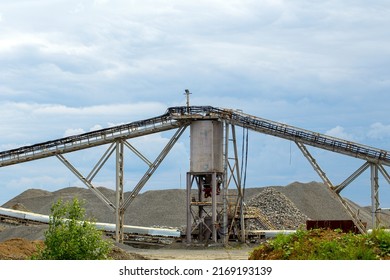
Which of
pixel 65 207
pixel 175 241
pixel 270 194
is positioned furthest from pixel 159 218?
pixel 65 207

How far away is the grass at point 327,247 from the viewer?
22234 millimetres

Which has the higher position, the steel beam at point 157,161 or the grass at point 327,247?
the steel beam at point 157,161

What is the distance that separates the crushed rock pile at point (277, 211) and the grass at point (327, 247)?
132 ft

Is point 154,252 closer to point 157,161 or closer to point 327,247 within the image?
point 157,161

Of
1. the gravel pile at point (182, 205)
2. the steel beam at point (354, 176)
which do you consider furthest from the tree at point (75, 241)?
the gravel pile at point (182, 205)

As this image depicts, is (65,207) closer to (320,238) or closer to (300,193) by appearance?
(320,238)

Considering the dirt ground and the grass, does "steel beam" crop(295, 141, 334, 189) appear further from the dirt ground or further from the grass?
the grass

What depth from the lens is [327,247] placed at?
23.2 m

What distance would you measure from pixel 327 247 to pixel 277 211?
48291mm

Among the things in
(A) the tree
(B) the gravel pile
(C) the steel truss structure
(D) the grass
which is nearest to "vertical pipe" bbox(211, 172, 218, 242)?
(C) the steel truss structure

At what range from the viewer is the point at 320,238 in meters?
24.7

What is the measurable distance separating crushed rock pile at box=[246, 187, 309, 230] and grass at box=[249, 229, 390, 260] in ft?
132

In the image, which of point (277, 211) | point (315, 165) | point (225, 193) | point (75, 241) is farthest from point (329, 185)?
point (75, 241)

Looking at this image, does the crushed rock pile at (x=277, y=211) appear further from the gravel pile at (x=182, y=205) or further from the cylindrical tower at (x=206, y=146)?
the cylindrical tower at (x=206, y=146)
